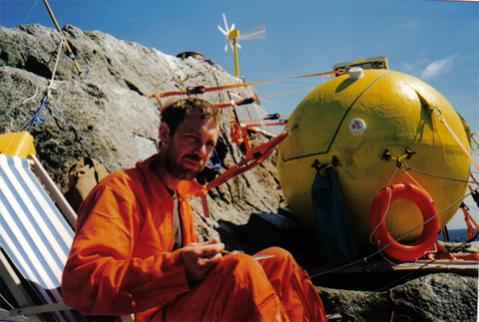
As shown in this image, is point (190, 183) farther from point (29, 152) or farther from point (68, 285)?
point (29, 152)

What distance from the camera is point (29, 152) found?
367 cm

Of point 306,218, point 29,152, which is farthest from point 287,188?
point 29,152

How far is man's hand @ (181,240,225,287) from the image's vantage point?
5.42 ft

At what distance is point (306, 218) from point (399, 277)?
143 centimetres

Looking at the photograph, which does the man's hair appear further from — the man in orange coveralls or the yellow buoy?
the yellow buoy

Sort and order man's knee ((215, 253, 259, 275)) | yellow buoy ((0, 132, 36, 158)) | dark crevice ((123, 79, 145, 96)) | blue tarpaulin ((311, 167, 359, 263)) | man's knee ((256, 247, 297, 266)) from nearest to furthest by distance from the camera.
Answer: man's knee ((215, 253, 259, 275)), man's knee ((256, 247, 297, 266)), yellow buoy ((0, 132, 36, 158)), blue tarpaulin ((311, 167, 359, 263)), dark crevice ((123, 79, 145, 96))

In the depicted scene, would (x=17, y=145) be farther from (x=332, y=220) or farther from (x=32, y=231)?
(x=332, y=220)

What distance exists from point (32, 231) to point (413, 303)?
132 inches

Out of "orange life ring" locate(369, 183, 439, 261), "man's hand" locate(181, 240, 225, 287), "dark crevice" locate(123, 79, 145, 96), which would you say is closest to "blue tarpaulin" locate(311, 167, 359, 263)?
"orange life ring" locate(369, 183, 439, 261)

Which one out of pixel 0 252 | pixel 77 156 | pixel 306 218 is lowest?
pixel 306 218

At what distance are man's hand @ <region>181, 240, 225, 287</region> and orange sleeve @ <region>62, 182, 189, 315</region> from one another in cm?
3

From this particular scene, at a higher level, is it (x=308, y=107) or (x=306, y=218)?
(x=308, y=107)

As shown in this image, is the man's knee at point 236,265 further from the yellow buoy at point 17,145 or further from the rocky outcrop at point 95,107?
the rocky outcrop at point 95,107

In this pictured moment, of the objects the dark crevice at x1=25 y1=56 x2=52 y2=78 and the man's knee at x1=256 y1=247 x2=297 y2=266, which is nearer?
the man's knee at x1=256 y1=247 x2=297 y2=266
